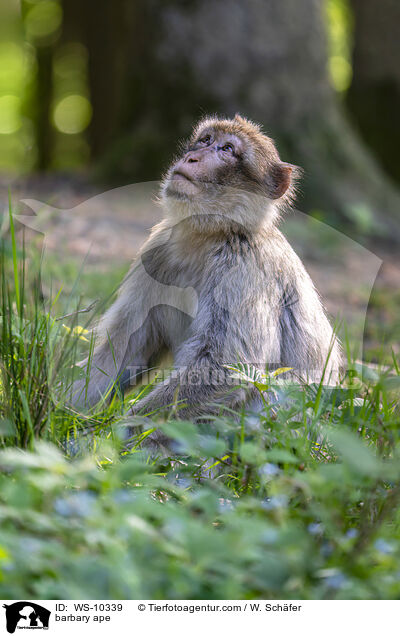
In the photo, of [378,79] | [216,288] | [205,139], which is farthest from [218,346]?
[378,79]

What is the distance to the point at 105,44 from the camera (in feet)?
46.9

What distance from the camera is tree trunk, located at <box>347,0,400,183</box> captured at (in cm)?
1226

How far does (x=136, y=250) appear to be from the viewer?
7.03 m

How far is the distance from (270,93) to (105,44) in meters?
6.60

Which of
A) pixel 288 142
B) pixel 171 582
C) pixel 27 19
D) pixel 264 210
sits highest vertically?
pixel 27 19

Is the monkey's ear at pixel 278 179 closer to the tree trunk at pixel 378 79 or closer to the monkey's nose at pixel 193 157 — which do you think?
the monkey's nose at pixel 193 157

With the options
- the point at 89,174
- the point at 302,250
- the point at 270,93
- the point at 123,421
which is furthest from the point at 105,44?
the point at 123,421

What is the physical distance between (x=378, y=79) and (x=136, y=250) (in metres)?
7.35

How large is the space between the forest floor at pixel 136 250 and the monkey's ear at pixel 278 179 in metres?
1.84

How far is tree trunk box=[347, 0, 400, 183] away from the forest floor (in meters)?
4.50

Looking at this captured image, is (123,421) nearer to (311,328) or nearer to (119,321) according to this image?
(119,321)

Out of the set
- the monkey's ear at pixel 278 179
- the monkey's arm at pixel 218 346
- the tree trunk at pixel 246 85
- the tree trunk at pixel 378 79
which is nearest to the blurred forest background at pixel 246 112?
the tree trunk at pixel 246 85

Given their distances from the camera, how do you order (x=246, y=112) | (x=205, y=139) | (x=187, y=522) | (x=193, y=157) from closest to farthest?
(x=187, y=522) → (x=193, y=157) → (x=205, y=139) → (x=246, y=112)

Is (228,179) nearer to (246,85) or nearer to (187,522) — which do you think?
(187,522)
